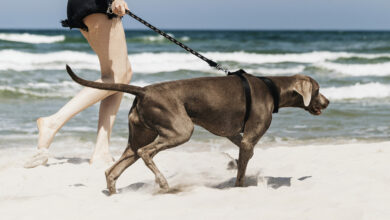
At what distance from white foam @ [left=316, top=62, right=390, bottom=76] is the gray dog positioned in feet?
43.5

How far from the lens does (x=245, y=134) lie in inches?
149

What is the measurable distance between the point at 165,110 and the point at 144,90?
0.69 ft

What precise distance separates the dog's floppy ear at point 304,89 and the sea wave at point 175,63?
12253 mm

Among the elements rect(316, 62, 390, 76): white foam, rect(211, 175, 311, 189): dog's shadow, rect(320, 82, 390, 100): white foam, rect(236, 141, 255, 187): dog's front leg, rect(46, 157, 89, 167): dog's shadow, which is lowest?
rect(316, 62, 390, 76): white foam

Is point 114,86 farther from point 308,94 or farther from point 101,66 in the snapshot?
point 308,94

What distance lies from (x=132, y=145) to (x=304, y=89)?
1.43 metres

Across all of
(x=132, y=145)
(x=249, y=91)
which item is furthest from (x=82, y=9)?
(x=249, y=91)

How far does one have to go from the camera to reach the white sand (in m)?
3.19

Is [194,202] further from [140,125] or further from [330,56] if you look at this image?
[330,56]

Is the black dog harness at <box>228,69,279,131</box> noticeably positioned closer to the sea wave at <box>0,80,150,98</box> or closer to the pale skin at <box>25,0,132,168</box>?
the pale skin at <box>25,0,132,168</box>

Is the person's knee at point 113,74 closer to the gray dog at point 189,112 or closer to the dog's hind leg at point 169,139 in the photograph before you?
the gray dog at point 189,112

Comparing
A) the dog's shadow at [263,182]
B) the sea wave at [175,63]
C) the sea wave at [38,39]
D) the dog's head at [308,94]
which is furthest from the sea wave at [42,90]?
the sea wave at [38,39]

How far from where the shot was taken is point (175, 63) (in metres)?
19.1

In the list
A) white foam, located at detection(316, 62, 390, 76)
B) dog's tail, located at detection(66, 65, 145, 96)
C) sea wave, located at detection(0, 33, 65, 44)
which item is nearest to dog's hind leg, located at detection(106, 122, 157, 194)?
dog's tail, located at detection(66, 65, 145, 96)
